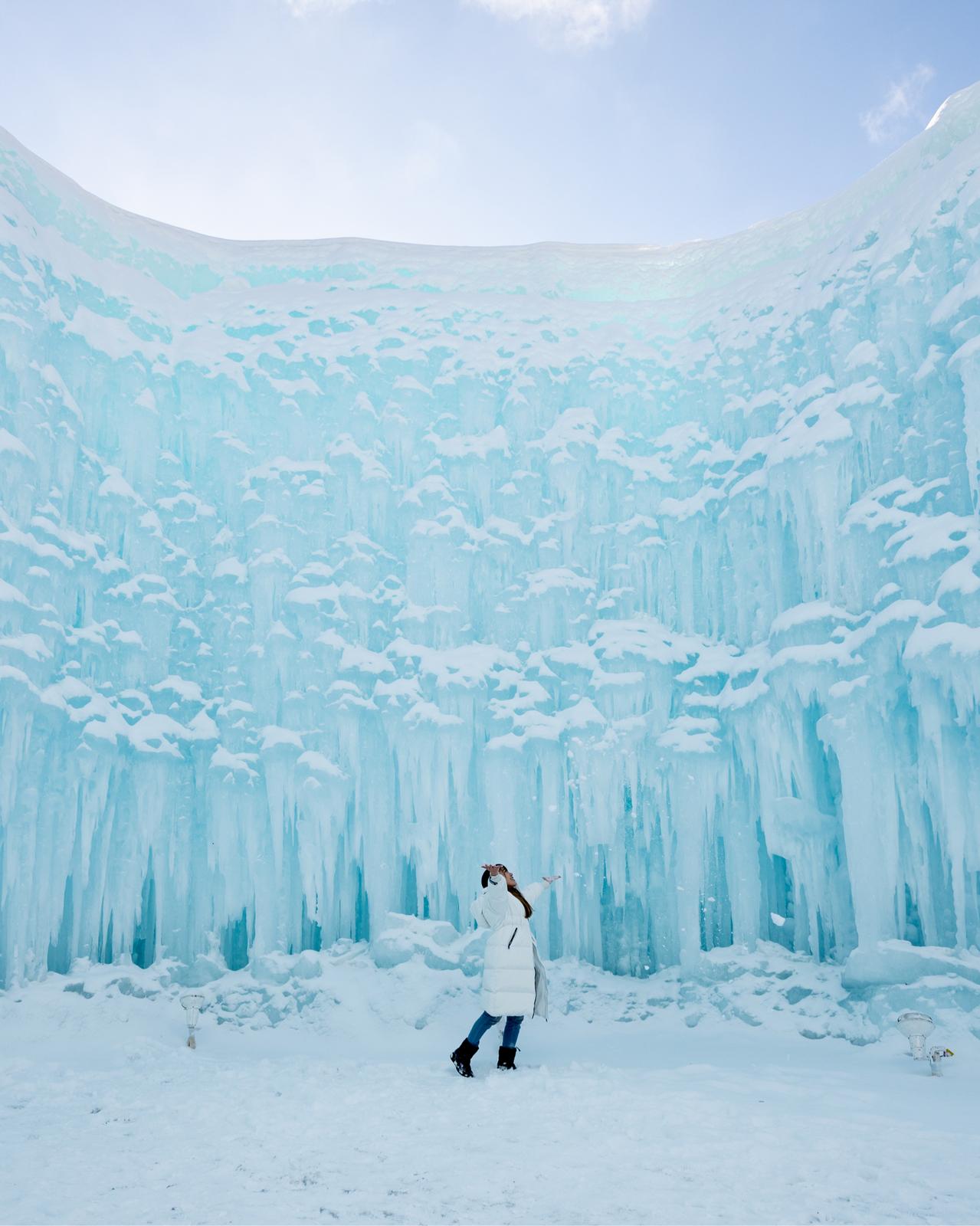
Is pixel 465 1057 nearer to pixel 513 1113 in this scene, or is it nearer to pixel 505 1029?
pixel 505 1029

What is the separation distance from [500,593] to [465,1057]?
620 centimetres

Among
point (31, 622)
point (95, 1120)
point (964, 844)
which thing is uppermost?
point (31, 622)

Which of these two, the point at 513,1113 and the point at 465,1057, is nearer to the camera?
the point at 513,1113

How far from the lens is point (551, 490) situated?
11609 mm

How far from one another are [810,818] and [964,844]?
162 cm

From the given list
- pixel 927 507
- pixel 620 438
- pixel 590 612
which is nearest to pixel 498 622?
pixel 590 612

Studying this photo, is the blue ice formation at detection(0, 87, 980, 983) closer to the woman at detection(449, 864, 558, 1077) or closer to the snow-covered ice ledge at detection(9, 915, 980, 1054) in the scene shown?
the snow-covered ice ledge at detection(9, 915, 980, 1054)

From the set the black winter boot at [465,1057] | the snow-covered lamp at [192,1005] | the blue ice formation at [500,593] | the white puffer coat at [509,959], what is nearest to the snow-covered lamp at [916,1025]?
the blue ice formation at [500,593]

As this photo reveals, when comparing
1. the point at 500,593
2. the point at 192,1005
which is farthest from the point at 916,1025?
the point at 500,593

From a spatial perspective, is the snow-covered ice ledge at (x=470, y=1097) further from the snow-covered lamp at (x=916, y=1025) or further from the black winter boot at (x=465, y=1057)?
the snow-covered lamp at (x=916, y=1025)

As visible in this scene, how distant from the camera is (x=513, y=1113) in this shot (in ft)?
15.5

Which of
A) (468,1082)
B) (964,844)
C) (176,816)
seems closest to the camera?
(468,1082)

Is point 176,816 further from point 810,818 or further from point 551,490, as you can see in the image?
point 810,818

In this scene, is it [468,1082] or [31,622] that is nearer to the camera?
[468,1082]
